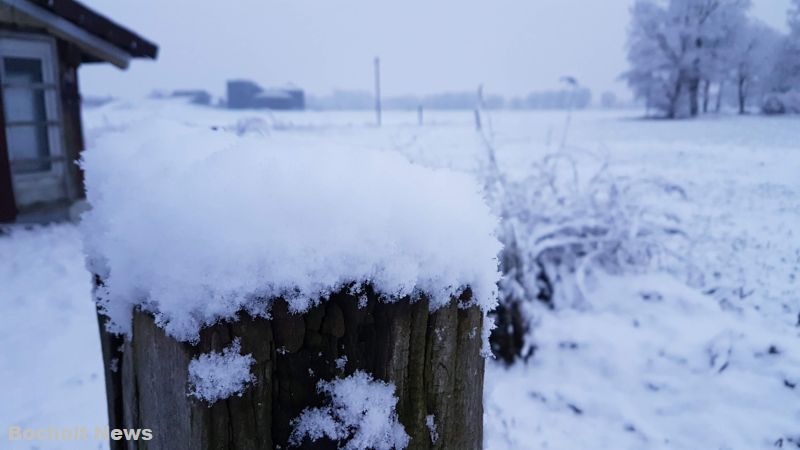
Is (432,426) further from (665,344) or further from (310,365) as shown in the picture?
(665,344)

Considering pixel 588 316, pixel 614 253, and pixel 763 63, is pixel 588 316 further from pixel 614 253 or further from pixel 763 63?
pixel 763 63

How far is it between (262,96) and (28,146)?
19.2 metres

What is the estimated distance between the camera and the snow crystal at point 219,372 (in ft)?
1.99

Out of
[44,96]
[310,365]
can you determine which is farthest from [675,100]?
[44,96]

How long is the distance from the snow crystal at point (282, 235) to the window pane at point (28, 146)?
6.87 metres

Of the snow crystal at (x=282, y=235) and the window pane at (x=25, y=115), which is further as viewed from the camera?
the window pane at (x=25, y=115)

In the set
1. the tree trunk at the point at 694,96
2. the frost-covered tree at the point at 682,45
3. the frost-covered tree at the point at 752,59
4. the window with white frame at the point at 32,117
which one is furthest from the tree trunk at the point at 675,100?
the window with white frame at the point at 32,117

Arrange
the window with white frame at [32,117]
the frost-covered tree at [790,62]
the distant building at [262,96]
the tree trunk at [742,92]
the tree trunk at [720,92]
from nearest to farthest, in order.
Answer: the frost-covered tree at [790,62], the tree trunk at [742,92], the tree trunk at [720,92], the window with white frame at [32,117], the distant building at [262,96]

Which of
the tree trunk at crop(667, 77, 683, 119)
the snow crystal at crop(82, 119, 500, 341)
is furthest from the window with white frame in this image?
the tree trunk at crop(667, 77, 683, 119)

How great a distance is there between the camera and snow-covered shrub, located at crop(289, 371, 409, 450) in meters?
0.67

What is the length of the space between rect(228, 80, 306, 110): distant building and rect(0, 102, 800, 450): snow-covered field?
2089 cm

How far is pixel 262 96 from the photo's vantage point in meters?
24.7

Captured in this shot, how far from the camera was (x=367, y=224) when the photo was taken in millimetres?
656

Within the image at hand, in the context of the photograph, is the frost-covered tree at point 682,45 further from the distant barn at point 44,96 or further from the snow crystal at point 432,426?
the distant barn at point 44,96
